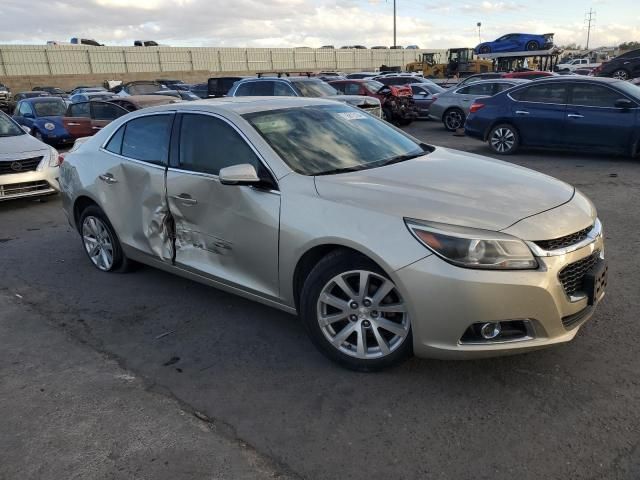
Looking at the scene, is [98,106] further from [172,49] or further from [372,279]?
[172,49]

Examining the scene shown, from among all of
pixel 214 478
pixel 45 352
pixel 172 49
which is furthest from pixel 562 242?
pixel 172 49

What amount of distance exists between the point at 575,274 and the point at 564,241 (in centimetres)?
20

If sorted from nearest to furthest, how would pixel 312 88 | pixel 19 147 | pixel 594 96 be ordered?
pixel 19 147 < pixel 594 96 < pixel 312 88

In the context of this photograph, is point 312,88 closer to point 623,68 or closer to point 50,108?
point 50,108

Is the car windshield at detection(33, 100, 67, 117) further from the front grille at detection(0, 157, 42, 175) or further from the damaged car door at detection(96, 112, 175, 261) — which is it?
the damaged car door at detection(96, 112, 175, 261)

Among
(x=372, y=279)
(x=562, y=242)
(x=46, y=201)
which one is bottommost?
(x=46, y=201)

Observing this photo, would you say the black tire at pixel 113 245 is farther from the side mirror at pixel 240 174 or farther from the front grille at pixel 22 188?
the front grille at pixel 22 188

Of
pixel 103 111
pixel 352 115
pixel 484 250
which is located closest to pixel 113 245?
pixel 352 115

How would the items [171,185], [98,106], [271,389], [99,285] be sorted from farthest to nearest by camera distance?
[98,106], [99,285], [171,185], [271,389]

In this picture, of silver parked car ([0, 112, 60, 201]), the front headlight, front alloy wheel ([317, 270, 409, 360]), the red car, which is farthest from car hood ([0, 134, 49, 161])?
the red car

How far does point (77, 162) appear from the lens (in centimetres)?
523

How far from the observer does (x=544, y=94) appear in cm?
1019

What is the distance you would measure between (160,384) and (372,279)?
4.67 ft

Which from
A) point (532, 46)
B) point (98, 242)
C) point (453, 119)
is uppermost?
point (532, 46)
